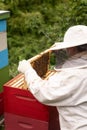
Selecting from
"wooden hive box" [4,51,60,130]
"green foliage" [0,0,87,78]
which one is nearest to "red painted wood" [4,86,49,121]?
"wooden hive box" [4,51,60,130]

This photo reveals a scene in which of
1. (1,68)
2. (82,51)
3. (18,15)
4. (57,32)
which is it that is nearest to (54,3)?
Result: (18,15)

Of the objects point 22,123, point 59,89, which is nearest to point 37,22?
point 22,123

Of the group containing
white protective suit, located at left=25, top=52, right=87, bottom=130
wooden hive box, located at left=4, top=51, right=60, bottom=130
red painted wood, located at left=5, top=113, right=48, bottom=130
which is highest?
white protective suit, located at left=25, top=52, right=87, bottom=130

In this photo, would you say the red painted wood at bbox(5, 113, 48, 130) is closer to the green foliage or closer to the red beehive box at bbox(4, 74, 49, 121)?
the red beehive box at bbox(4, 74, 49, 121)

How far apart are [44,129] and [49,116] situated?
121mm

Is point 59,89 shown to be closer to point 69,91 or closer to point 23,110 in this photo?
point 69,91

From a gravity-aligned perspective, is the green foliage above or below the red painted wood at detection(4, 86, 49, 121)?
below

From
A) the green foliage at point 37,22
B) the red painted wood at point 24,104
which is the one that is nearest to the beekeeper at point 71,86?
the red painted wood at point 24,104

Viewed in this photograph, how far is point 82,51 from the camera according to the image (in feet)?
6.89

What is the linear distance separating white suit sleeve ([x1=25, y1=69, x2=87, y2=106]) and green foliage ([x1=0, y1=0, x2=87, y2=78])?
2863mm

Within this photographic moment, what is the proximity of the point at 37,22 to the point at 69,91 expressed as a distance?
4.64m

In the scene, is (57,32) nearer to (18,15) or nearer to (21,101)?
(18,15)

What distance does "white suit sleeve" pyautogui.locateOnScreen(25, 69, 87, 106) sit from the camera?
6.68 ft

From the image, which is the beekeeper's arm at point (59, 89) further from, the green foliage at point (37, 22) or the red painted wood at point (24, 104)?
the green foliage at point (37, 22)
